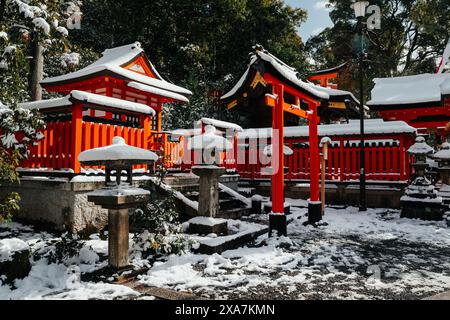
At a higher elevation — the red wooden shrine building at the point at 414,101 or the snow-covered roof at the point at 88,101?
the red wooden shrine building at the point at 414,101

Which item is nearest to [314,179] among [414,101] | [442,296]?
[442,296]

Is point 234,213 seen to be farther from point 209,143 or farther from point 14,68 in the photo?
point 14,68

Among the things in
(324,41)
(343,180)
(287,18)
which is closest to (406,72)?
(324,41)

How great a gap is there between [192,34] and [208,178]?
2090 cm

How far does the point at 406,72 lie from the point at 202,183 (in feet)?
94.6

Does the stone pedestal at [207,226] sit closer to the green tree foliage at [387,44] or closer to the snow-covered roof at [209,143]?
the snow-covered roof at [209,143]

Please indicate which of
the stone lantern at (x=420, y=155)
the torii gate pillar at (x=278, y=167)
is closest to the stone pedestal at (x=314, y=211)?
the torii gate pillar at (x=278, y=167)

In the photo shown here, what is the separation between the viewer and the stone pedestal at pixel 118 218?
467cm

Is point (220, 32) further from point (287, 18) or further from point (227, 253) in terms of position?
point (227, 253)

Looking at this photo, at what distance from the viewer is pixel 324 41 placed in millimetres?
34750

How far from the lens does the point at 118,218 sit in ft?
15.7

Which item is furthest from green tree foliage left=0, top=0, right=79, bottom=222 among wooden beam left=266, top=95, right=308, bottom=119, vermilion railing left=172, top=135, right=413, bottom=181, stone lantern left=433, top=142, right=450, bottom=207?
stone lantern left=433, top=142, right=450, bottom=207

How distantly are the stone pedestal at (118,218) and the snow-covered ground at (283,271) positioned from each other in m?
0.38

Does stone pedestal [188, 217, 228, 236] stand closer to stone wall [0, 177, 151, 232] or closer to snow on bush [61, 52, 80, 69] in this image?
stone wall [0, 177, 151, 232]
